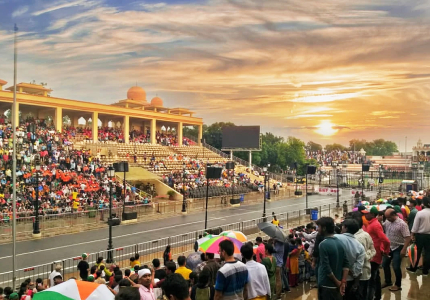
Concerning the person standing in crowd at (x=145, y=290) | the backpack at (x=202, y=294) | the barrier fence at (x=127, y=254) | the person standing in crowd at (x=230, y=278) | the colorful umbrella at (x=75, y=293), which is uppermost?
the person standing in crowd at (x=230, y=278)

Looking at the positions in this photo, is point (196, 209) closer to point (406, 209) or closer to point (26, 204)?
point (26, 204)

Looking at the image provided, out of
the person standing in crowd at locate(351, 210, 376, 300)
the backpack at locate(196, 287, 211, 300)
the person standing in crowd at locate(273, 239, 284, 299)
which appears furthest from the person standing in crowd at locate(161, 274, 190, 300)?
the person standing in crowd at locate(273, 239, 284, 299)

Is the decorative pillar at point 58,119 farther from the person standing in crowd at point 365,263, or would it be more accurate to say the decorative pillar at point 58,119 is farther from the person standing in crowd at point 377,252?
the person standing in crowd at point 365,263

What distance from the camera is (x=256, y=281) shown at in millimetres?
5105

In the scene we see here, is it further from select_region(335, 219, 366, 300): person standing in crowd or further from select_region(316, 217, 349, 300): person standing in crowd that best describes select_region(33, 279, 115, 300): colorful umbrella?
select_region(335, 219, 366, 300): person standing in crowd

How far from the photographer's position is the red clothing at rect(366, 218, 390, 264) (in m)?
7.05

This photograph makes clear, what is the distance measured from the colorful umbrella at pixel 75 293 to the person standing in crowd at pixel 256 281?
190 centimetres

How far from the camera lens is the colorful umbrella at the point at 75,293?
4.62 metres

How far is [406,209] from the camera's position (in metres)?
11.3

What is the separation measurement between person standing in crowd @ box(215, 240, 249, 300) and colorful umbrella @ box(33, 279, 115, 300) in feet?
4.78

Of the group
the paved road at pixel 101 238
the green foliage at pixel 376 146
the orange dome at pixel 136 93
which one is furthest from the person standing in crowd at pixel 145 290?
the green foliage at pixel 376 146

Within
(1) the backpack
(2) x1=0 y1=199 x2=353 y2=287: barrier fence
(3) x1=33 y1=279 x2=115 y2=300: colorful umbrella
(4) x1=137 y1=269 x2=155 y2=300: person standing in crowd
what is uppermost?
(3) x1=33 y1=279 x2=115 y2=300: colorful umbrella

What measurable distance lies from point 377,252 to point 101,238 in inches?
659

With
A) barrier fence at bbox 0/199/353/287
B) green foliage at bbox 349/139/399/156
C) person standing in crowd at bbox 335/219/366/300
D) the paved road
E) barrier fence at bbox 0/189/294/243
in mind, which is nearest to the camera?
person standing in crowd at bbox 335/219/366/300
